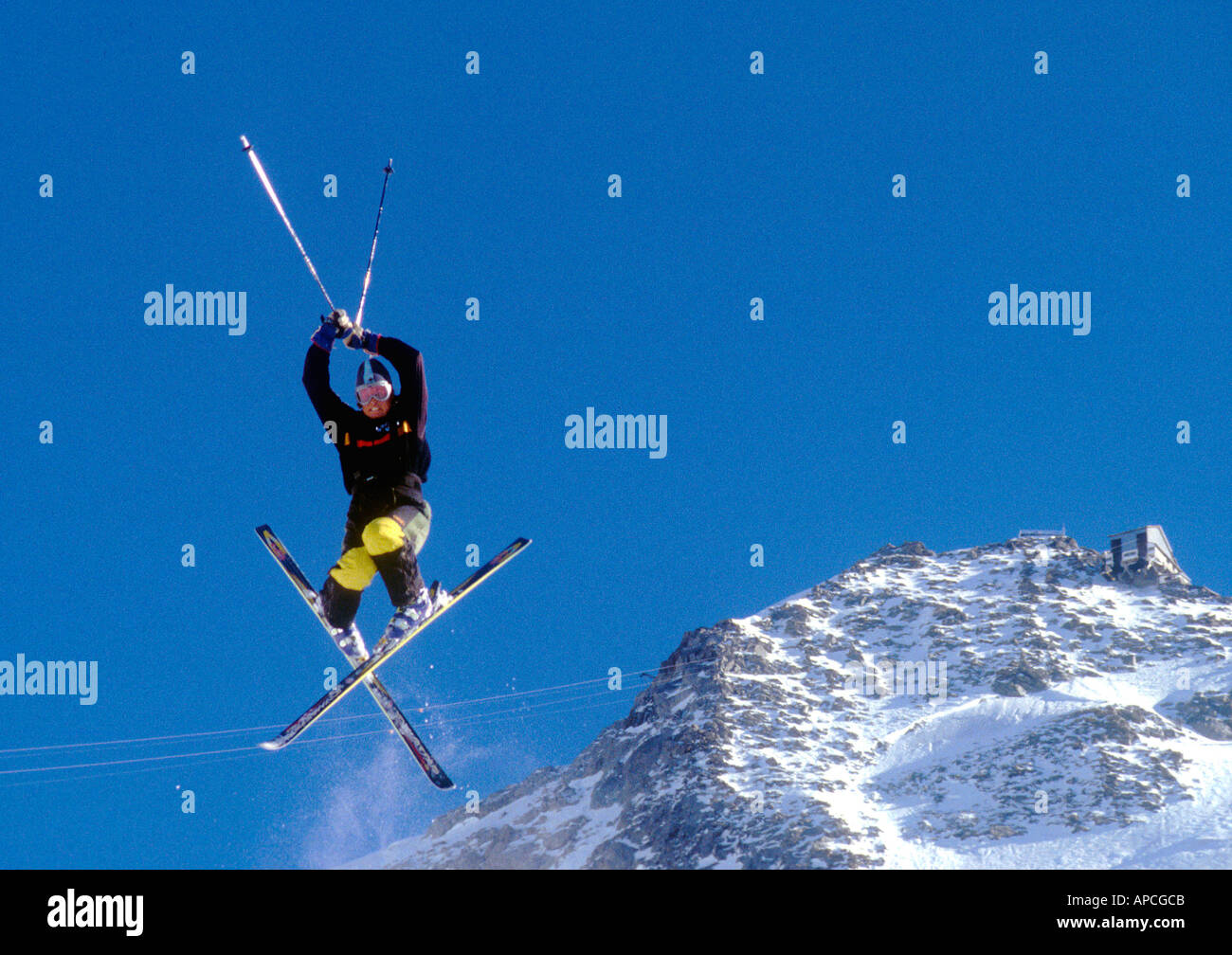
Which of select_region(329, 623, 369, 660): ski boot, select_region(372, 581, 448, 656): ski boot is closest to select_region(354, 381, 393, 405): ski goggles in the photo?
select_region(372, 581, 448, 656): ski boot

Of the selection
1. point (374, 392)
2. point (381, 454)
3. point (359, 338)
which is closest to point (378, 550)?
point (381, 454)

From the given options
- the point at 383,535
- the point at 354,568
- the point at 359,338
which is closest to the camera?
the point at 359,338

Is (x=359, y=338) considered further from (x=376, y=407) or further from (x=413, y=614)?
(x=413, y=614)

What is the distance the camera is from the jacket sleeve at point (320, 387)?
14.8 meters

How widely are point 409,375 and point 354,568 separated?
224 centimetres

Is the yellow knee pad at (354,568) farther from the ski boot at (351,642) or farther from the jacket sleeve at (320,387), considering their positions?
the jacket sleeve at (320,387)

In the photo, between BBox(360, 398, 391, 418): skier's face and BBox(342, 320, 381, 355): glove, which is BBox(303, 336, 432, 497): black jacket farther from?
BBox(342, 320, 381, 355): glove

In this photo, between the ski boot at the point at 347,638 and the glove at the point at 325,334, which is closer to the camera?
the glove at the point at 325,334

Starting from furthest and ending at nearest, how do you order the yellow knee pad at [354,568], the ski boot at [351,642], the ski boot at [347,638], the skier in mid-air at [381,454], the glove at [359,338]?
the ski boot at [351,642] < the ski boot at [347,638] < the yellow knee pad at [354,568] < the skier in mid-air at [381,454] < the glove at [359,338]

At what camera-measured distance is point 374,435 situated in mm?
14914

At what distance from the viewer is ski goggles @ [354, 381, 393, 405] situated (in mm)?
14781

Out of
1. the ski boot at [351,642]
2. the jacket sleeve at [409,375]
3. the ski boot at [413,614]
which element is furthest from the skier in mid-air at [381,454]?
the ski boot at [351,642]
